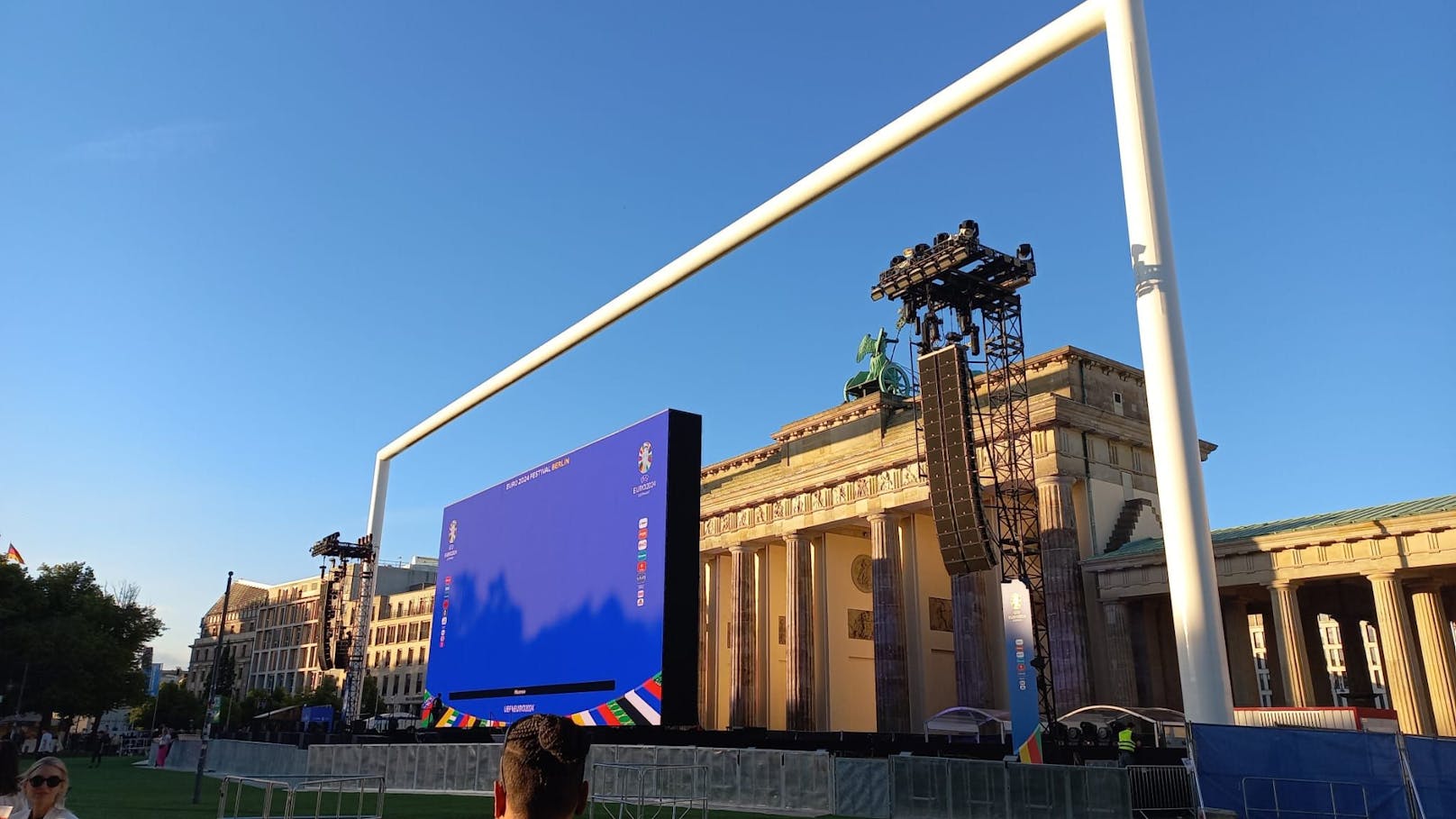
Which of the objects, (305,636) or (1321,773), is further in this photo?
(305,636)

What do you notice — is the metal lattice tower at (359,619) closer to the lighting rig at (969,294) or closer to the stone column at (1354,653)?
the lighting rig at (969,294)

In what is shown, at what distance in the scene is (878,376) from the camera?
177 feet

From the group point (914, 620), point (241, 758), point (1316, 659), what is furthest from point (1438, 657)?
point (241, 758)

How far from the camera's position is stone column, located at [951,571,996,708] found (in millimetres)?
36312

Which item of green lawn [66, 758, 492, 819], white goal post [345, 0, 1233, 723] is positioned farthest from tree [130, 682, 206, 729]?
white goal post [345, 0, 1233, 723]

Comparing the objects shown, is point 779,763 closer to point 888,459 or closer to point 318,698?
point 888,459

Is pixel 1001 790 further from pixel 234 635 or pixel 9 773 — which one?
pixel 234 635

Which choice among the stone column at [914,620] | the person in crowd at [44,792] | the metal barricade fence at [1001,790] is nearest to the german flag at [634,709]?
the metal barricade fence at [1001,790]

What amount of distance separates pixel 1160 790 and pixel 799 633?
1140 inches

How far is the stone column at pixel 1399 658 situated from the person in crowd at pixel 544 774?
3252 cm

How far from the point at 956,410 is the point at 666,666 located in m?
9.16

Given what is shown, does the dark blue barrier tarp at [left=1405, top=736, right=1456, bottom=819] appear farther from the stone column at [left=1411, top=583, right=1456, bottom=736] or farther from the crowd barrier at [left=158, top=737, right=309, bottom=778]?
the crowd barrier at [left=158, top=737, right=309, bottom=778]

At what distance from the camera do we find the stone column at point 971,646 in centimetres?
3631

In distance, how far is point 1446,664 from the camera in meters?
28.5
